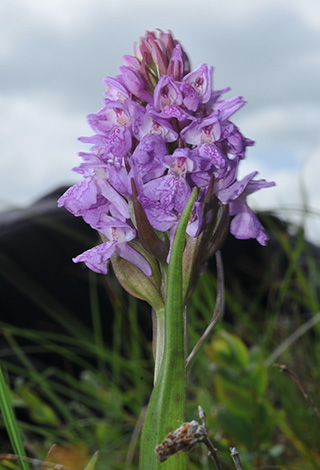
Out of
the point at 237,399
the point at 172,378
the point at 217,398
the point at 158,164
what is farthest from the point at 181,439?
the point at 217,398

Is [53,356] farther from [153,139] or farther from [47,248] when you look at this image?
[153,139]

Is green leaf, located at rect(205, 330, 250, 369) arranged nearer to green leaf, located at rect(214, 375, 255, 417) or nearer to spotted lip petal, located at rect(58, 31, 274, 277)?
green leaf, located at rect(214, 375, 255, 417)

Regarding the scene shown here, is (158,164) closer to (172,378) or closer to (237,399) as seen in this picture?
(172,378)

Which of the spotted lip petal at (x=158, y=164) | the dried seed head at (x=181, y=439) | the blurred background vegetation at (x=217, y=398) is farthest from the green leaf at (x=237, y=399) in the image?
the dried seed head at (x=181, y=439)

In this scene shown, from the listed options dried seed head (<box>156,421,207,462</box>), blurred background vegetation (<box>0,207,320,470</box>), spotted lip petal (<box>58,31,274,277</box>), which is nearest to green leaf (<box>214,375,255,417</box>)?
blurred background vegetation (<box>0,207,320,470</box>)

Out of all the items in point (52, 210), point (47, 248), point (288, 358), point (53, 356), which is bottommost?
point (53, 356)

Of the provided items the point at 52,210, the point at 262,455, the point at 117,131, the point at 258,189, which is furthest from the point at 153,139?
the point at 52,210

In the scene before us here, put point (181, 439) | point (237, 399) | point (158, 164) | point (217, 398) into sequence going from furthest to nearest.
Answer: point (217, 398) < point (237, 399) < point (158, 164) < point (181, 439)

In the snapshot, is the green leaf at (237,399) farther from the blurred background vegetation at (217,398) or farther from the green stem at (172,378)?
the green stem at (172,378)
